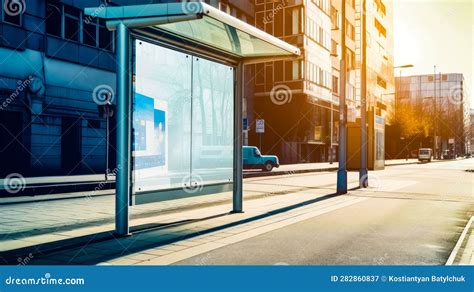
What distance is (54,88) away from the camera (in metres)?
21.3

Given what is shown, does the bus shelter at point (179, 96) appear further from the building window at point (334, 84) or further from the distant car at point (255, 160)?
the building window at point (334, 84)

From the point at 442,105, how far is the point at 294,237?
7900 centimetres

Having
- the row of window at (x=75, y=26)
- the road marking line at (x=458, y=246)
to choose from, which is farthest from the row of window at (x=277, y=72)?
the road marking line at (x=458, y=246)

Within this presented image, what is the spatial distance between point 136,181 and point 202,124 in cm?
234

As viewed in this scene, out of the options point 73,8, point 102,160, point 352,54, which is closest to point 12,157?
point 102,160

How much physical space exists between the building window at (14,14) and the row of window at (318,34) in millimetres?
24813

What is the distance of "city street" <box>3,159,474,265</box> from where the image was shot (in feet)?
19.5

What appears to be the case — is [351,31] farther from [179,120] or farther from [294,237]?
[294,237]

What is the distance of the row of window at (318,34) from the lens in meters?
39.9

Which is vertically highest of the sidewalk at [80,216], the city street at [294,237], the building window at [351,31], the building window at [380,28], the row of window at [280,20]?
the building window at [380,28]

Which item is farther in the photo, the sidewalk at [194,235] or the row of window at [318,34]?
the row of window at [318,34]

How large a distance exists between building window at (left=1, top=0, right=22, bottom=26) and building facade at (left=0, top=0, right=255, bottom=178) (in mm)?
37

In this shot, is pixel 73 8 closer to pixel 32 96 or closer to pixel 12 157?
pixel 32 96
